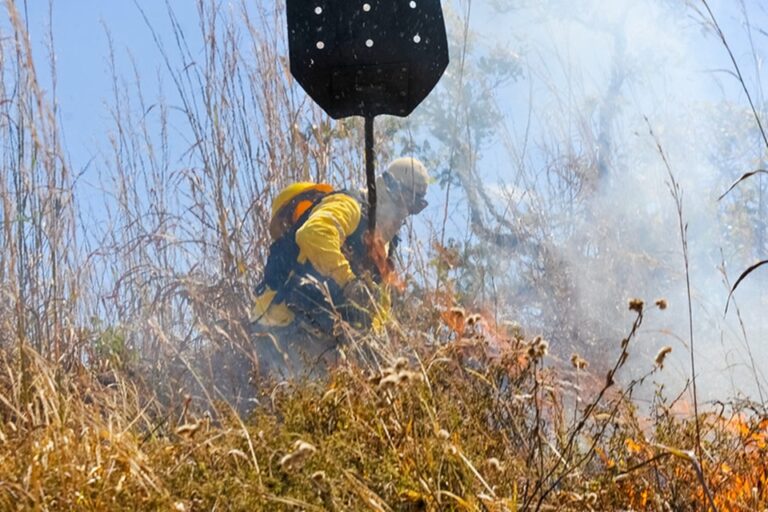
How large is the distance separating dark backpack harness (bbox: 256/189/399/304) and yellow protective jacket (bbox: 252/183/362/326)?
0.03m

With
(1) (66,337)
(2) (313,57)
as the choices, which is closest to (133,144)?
(1) (66,337)

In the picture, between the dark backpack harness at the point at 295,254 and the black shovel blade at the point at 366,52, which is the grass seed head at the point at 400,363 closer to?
the black shovel blade at the point at 366,52

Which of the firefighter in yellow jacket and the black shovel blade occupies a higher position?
the black shovel blade

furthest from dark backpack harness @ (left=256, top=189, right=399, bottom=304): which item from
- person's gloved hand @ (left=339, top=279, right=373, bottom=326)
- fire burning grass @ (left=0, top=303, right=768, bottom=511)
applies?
fire burning grass @ (left=0, top=303, right=768, bottom=511)

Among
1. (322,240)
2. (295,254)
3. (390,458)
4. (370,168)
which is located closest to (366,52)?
(370,168)

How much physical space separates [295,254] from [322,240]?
6.8 inches

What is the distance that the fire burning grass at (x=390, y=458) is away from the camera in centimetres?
212

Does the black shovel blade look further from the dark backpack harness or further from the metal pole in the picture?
the dark backpack harness

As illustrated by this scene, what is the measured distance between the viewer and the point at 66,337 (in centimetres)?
449

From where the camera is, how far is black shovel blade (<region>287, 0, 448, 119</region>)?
4008 mm

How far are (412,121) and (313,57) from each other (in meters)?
3.87

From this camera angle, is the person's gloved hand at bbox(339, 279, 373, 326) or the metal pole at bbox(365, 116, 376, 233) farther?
the person's gloved hand at bbox(339, 279, 373, 326)

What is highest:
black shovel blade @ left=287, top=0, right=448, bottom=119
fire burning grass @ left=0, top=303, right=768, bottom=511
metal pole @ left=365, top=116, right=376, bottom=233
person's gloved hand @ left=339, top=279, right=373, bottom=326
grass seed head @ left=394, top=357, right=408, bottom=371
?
black shovel blade @ left=287, top=0, right=448, bottom=119

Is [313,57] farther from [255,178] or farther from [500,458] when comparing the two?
[500,458]
